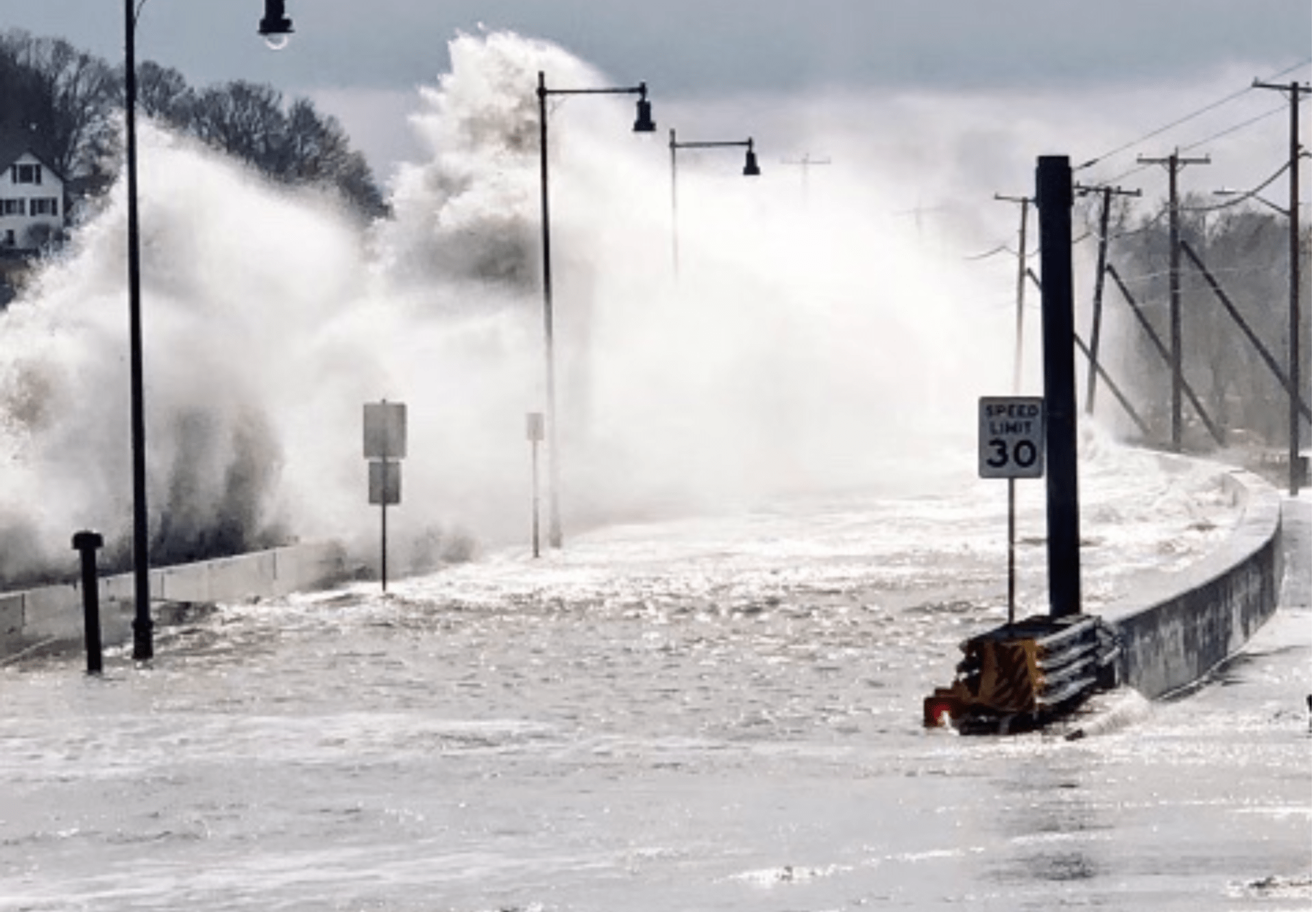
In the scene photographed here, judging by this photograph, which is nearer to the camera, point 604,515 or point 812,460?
point 604,515

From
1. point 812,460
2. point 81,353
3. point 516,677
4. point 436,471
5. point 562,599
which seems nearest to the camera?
point 516,677

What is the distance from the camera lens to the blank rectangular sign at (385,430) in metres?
42.3

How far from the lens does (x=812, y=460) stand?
95.9 metres

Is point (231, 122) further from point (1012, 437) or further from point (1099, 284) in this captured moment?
point (1012, 437)

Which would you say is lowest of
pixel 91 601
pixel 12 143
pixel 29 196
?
pixel 91 601

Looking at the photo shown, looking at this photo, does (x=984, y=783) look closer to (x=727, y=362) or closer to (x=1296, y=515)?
(x=1296, y=515)

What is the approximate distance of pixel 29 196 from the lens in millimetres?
176375

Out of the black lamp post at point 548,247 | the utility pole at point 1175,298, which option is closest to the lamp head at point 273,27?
the black lamp post at point 548,247

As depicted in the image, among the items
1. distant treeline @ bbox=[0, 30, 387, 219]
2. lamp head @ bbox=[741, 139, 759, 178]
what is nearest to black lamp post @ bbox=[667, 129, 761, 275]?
lamp head @ bbox=[741, 139, 759, 178]

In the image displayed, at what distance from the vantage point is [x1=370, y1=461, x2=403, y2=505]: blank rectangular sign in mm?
42969

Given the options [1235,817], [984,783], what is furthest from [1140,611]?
[1235,817]

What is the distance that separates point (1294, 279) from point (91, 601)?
5190 centimetres

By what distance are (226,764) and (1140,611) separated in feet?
29.0

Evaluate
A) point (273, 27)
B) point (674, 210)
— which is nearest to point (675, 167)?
point (674, 210)
